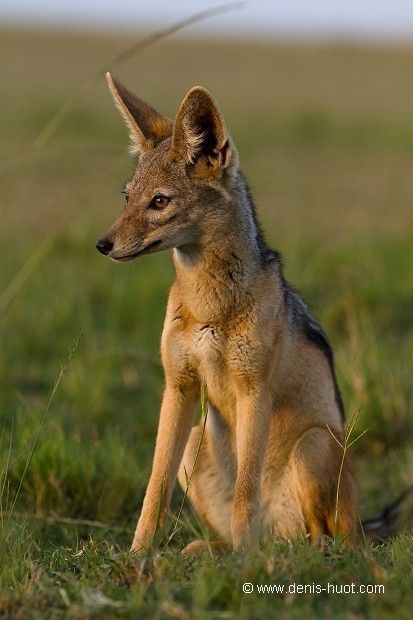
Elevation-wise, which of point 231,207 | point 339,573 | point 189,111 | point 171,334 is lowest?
point 339,573

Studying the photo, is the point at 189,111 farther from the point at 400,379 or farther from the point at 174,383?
the point at 400,379

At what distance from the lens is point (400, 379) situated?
780 centimetres

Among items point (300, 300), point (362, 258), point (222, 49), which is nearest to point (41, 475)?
point (300, 300)

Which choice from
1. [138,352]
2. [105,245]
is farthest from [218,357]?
[138,352]

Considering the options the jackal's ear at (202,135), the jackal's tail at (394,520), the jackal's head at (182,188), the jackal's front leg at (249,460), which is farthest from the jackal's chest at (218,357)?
the jackal's tail at (394,520)

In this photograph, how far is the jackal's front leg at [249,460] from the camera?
5.21 m

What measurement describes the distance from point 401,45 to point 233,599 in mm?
44293

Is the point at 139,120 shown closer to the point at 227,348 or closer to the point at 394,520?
the point at 227,348

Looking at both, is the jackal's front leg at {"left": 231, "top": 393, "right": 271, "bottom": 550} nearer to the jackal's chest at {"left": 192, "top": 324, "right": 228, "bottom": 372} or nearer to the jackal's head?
the jackal's chest at {"left": 192, "top": 324, "right": 228, "bottom": 372}

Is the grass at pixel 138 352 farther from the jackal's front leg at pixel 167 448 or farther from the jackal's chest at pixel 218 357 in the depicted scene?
the jackal's chest at pixel 218 357

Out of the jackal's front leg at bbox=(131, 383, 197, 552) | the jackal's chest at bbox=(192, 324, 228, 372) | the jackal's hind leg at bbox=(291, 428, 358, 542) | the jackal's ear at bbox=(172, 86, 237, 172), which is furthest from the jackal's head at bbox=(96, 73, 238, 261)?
the jackal's hind leg at bbox=(291, 428, 358, 542)

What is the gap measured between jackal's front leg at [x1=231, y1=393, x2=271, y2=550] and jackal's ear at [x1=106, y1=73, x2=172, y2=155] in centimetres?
132

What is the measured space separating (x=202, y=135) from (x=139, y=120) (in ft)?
1.66

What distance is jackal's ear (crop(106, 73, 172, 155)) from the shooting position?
5.51 metres
